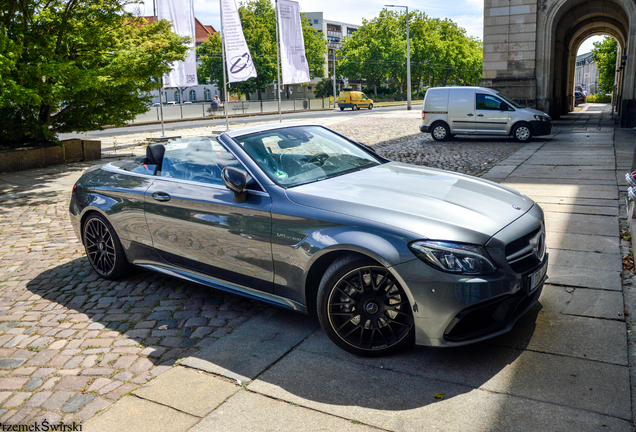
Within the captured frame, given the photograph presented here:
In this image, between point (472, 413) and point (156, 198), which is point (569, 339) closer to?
point (472, 413)

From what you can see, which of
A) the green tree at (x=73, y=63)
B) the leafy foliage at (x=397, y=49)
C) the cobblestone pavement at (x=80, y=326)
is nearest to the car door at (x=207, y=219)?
the cobblestone pavement at (x=80, y=326)

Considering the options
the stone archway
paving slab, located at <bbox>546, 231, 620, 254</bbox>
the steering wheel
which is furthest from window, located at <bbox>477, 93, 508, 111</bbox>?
the steering wheel

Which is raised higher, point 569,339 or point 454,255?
point 454,255

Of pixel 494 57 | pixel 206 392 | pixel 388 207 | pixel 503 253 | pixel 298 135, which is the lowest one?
pixel 206 392

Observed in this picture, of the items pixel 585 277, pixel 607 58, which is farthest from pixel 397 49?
pixel 585 277

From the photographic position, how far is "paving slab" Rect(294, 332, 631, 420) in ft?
9.99

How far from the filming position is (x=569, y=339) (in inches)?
148

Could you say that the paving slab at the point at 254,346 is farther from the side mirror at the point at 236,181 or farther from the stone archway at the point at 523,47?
the stone archway at the point at 523,47

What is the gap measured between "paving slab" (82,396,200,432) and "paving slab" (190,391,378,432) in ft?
0.39

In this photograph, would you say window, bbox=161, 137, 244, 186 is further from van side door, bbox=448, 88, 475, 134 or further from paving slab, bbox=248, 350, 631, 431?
van side door, bbox=448, 88, 475, 134

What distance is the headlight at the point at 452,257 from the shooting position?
10.7 feet

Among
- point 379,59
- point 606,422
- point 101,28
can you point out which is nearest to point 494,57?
point 101,28

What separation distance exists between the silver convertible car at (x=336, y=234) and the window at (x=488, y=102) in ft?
47.5

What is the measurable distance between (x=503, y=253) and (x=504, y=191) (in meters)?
1.11
